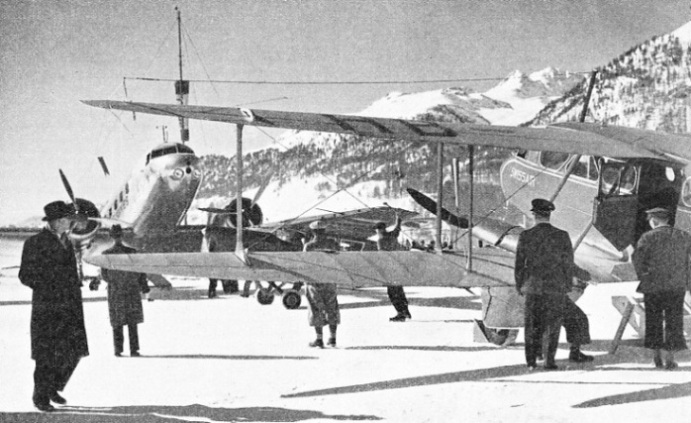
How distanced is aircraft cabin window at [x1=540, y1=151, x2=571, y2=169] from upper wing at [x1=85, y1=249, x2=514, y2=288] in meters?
2.91

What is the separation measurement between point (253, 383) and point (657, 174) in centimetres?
629

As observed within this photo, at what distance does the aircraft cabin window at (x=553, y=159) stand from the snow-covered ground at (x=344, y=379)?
9.37 feet

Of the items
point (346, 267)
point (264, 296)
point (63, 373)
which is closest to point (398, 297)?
point (264, 296)

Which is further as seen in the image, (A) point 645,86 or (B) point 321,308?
(A) point 645,86

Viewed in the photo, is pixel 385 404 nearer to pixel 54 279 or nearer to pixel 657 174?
pixel 54 279

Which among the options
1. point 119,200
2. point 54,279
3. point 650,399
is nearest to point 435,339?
point 650,399

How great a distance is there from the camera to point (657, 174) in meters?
9.14

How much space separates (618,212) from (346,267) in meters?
3.99

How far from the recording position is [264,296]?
1623 cm

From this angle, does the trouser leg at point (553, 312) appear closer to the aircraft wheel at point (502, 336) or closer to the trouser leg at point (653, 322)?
the trouser leg at point (653, 322)

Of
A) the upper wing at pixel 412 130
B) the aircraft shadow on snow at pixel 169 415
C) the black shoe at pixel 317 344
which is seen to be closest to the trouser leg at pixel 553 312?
the upper wing at pixel 412 130

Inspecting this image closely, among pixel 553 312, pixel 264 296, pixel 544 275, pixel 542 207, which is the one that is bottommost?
pixel 264 296

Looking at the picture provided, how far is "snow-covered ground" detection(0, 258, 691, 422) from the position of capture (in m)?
5.84

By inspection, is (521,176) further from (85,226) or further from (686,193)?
(85,226)
